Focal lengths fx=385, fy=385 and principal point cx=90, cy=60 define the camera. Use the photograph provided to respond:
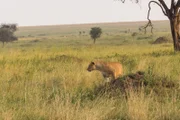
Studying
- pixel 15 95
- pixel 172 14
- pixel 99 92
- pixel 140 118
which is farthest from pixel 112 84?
pixel 172 14

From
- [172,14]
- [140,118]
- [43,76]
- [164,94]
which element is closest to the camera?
[140,118]

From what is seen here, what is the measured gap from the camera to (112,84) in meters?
9.33

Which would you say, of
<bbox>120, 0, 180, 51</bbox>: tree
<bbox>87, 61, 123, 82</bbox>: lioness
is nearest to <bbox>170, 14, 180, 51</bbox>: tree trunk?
<bbox>120, 0, 180, 51</bbox>: tree

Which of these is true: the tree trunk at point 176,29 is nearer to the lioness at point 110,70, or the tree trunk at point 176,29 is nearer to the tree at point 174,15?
the tree at point 174,15

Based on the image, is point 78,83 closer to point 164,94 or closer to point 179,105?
point 164,94

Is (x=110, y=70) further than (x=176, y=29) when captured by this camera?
No

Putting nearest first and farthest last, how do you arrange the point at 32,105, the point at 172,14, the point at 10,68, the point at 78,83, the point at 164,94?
the point at 32,105, the point at 164,94, the point at 78,83, the point at 10,68, the point at 172,14

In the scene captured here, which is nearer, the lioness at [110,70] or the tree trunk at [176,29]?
the lioness at [110,70]

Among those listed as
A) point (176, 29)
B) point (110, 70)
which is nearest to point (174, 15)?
point (176, 29)

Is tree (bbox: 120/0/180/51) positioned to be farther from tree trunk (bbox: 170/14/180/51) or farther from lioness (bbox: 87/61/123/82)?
lioness (bbox: 87/61/123/82)

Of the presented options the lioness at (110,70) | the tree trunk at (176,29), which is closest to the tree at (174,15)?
the tree trunk at (176,29)

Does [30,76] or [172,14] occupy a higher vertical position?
[172,14]

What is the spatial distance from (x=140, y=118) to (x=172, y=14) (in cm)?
1768

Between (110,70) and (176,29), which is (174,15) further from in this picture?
(110,70)
